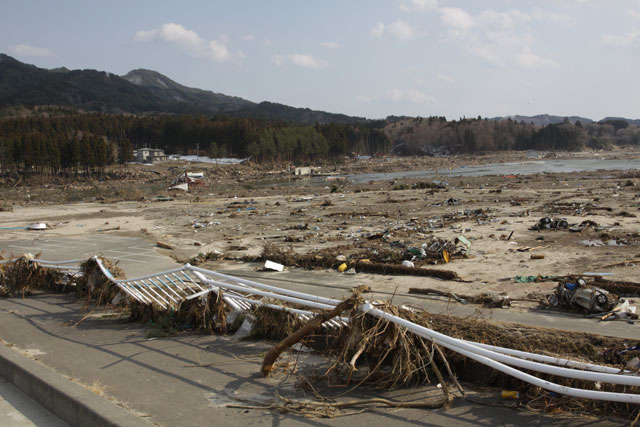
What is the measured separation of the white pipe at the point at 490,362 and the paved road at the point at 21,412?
291 cm

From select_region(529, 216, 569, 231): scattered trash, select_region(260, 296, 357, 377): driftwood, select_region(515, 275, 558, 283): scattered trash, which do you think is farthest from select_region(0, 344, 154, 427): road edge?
select_region(529, 216, 569, 231): scattered trash

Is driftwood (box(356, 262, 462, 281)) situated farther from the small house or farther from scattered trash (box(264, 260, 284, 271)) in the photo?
the small house

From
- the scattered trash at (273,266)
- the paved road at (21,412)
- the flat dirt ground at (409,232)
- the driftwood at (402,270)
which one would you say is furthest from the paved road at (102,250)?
the paved road at (21,412)

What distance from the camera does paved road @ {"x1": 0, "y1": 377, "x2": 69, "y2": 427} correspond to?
14.0ft

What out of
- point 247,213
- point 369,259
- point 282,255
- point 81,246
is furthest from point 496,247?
point 247,213

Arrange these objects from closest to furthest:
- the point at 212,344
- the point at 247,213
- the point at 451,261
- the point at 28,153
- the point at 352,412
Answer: the point at 352,412 → the point at 212,344 → the point at 451,261 → the point at 247,213 → the point at 28,153

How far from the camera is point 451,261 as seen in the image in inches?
465

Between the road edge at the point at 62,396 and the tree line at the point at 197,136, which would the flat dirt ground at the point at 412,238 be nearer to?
the road edge at the point at 62,396

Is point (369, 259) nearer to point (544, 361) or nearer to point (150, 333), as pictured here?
point (150, 333)

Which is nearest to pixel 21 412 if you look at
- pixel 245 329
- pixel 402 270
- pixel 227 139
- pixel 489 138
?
pixel 245 329

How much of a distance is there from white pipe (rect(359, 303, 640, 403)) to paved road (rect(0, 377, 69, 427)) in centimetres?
291

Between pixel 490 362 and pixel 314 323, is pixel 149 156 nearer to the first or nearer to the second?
pixel 314 323

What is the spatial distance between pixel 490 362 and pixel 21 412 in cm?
413

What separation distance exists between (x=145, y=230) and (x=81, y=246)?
344 cm
